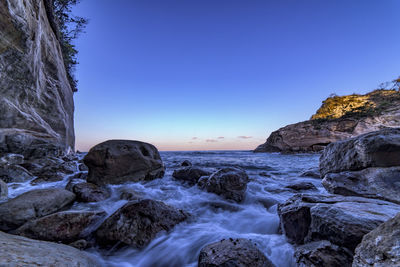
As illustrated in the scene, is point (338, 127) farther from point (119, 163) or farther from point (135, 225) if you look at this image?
point (135, 225)

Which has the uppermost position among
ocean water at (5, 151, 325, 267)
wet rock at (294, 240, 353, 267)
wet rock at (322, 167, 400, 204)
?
wet rock at (322, 167, 400, 204)

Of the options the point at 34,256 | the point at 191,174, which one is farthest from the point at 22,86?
the point at 34,256

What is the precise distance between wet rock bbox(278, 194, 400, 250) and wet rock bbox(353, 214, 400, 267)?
452 millimetres

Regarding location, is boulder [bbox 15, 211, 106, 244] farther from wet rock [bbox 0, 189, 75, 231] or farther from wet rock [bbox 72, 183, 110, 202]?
wet rock [bbox 72, 183, 110, 202]

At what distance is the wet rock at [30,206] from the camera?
2434 mm

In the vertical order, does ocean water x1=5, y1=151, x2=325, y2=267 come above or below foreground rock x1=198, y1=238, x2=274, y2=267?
below

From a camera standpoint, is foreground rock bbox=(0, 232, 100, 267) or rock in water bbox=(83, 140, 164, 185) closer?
foreground rock bbox=(0, 232, 100, 267)

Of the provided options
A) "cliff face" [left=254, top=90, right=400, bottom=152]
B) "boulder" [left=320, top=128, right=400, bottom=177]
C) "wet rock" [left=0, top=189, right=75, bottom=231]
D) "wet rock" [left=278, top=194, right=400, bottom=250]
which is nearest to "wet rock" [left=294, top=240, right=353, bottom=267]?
"wet rock" [left=278, top=194, right=400, bottom=250]

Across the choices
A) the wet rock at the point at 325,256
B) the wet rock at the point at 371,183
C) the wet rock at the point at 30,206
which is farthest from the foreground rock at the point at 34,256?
the wet rock at the point at 371,183

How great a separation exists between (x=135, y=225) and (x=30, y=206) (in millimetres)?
1880

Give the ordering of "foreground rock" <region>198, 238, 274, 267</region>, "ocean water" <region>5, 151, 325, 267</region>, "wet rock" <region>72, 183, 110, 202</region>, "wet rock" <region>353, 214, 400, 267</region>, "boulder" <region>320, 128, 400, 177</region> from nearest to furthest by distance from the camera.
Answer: "wet rock" <region>353, 214, 400, 267</region> → "foreground rock" <region>198, 238, 274, 267</region> → "ocean water" <region>5, 151, 325, 267</region> → "boulder" <region>320, 128, 400, 177</region> → "wet rock" <region>72, 183, 110, 202</region>

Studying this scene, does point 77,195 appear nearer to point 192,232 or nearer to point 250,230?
point 192,232

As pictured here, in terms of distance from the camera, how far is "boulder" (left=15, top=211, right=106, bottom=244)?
2.21 meters

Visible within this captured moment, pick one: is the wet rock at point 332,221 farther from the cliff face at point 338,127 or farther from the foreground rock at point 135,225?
the cliff face at point 338,127
